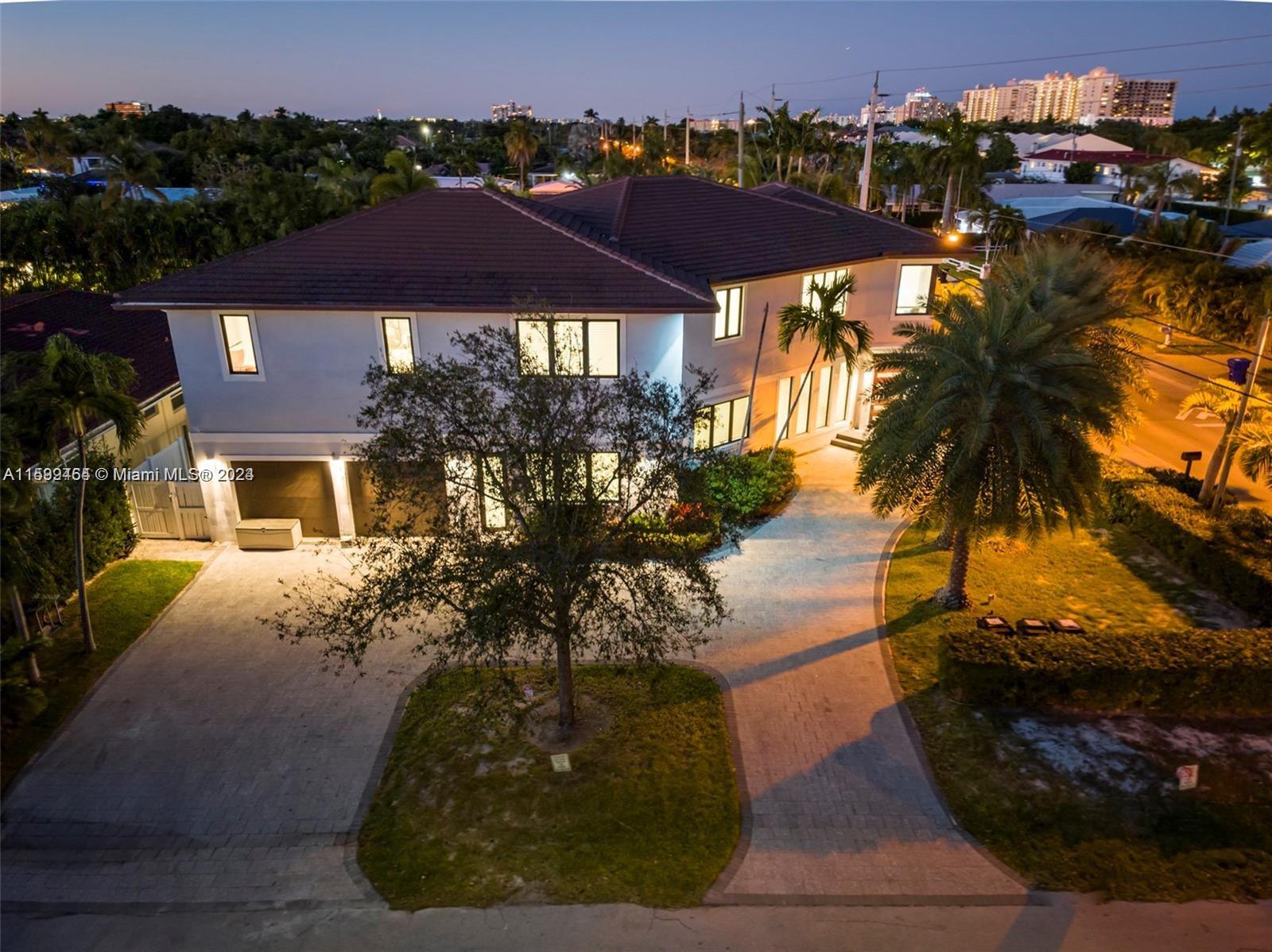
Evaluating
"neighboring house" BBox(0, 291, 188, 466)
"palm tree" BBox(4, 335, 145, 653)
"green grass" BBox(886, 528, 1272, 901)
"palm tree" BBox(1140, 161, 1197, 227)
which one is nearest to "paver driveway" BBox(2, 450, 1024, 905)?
"green grass" BBox(886, 528, 1272, 901)

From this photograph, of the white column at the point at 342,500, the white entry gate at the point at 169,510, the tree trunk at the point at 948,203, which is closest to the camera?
the white column at the point at 342,500

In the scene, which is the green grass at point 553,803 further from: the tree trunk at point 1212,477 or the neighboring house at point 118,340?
the tree trunk at point 1212,477

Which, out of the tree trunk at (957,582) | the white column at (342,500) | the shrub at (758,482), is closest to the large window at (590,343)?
the shrub at (758,482)

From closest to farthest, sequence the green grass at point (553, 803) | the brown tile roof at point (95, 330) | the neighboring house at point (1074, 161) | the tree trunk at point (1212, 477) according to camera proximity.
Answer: the green grass at point (553, 803) < the tree trunk at point (1212, 477) < the brown tile roof at point (95, 330) < the neighboring house at point (1074, 161)

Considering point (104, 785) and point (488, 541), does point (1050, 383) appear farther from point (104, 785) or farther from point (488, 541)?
point (104, 785)

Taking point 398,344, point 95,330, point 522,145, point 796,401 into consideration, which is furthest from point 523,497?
point 522,145

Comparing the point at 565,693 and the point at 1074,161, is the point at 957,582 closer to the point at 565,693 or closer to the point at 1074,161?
the point at 565,693
